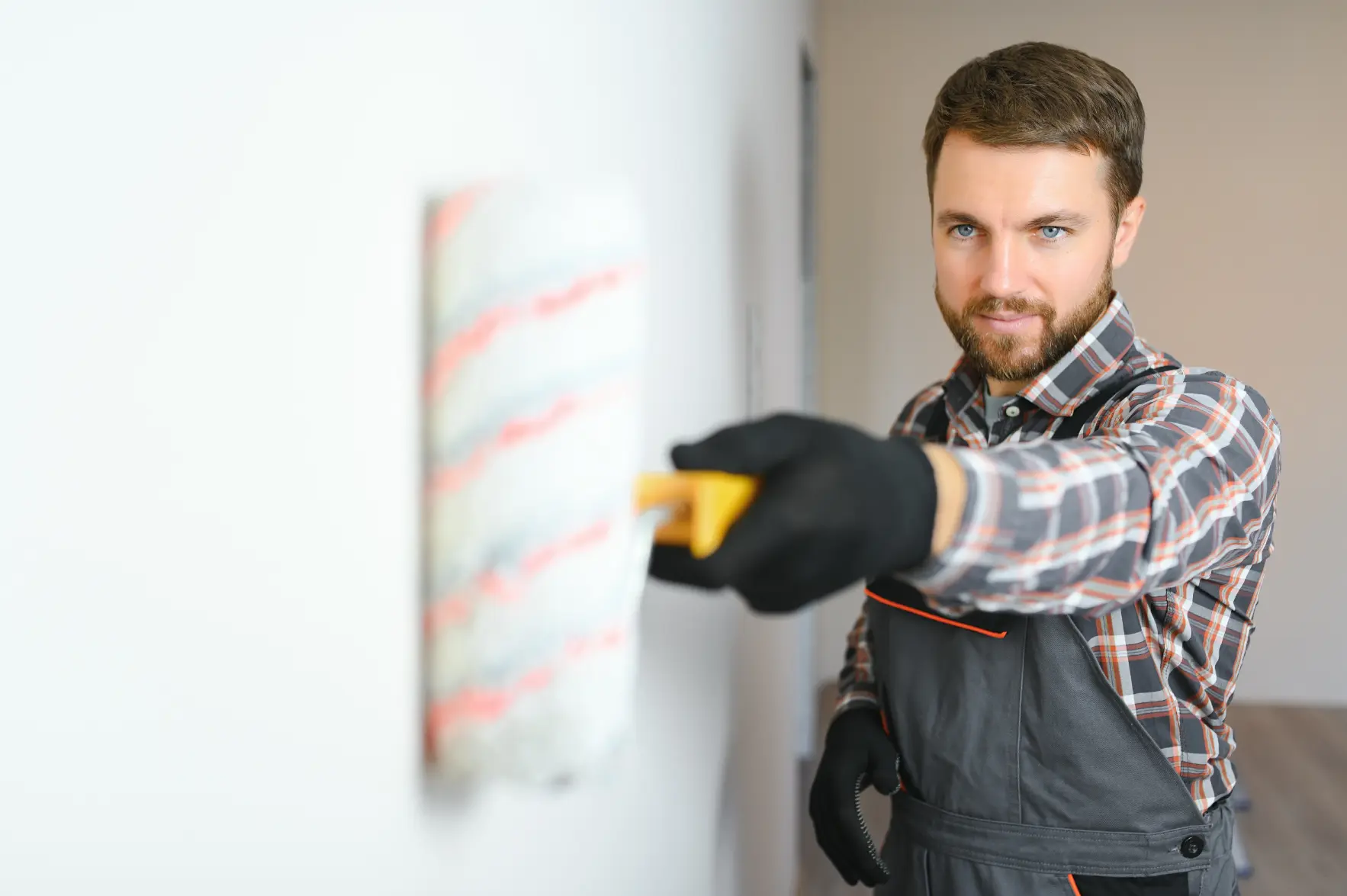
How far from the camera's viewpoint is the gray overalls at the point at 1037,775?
1127 mm

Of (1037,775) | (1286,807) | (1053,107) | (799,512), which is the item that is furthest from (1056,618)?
(1286,807)

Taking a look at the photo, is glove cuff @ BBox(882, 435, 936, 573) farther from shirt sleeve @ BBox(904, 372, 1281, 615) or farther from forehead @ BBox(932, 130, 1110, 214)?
forehead @ BBox(932, 130, 1110, 214)

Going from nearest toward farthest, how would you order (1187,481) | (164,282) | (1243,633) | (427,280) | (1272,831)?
(164,282)
(427,280)
(1187,481)
(1243,633)
(1272,831)

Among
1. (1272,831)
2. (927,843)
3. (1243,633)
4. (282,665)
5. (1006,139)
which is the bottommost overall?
(1272,831)

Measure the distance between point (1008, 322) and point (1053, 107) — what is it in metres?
0.23

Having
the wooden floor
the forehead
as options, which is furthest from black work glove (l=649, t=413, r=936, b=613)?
the wooden floor

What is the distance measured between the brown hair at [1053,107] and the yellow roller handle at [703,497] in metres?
0.79

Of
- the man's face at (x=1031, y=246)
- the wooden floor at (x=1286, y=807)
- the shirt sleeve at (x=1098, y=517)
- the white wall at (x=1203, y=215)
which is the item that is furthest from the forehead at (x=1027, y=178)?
the white wall at (x=1203, y=215)

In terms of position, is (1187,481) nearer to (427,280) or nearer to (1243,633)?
(1243,633)

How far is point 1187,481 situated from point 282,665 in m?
0.65

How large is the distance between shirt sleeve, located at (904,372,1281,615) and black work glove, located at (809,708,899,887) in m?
0.53

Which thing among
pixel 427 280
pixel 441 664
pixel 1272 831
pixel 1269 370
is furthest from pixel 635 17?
pixel 1269 370

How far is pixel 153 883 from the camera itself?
1.13 ft

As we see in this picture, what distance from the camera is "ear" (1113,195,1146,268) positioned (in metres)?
1.30
